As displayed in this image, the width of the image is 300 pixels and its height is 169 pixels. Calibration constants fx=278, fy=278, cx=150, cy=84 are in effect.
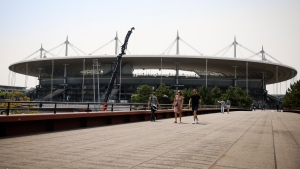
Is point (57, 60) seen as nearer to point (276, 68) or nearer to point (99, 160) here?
point (276, 68)

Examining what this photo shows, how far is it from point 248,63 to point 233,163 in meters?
83.2

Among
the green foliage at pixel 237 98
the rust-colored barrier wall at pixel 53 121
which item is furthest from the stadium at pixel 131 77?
the rust-colored barrier wall at pixel 53 121

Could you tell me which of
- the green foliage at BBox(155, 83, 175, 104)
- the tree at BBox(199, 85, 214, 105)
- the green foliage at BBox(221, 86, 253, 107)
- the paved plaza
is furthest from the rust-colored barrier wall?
the green foliage at BBox(221, 86, 253, 107)

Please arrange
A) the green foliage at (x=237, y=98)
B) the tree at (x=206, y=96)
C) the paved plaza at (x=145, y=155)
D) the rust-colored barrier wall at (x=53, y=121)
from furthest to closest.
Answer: the green foliage at (x=237, y=98), the tree at (x=206, y=96), the rust-colored barrier wall at (x=53, y=121), the paved plaza at (x=145, y=155)

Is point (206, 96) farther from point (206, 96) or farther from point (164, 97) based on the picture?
point (164, 97)

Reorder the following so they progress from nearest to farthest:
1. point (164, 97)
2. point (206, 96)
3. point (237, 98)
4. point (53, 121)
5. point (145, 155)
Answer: point (145, 155), point (53, 121), point (164, 97), point (206, 96), point (237, 98)

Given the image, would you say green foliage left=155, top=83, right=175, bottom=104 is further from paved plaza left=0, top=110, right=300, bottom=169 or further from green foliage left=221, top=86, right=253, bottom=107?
paved plaza left=0, top=110, right=300, bottom=169

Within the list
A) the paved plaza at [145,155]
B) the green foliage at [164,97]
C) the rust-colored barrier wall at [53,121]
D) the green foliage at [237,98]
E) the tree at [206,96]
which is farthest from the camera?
the green foliage at [237,98]

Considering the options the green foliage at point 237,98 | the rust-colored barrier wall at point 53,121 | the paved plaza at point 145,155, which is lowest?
the paved plaza at point 145,155

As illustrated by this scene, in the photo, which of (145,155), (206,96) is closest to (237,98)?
(206,96)

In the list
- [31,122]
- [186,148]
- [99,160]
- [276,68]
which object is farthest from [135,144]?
[276,68]

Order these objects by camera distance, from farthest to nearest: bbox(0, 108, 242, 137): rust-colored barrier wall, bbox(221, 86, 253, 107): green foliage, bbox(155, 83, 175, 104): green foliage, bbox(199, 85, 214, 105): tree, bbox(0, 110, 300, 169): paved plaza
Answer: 1. bbox(221, 86, 253, 107): green foliage
2. bbox(199, 85, 214, 105): tree
3. bbox(155, 83, 175, 104): green foliage
4. bbox(0, 108, 242, 137): rust-colored barrier wall
5. bbox(0, 110, 300, 169): paved plaza

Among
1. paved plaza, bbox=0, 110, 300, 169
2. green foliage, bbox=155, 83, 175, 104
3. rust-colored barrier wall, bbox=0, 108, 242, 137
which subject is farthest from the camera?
green foliage, bbox=155, 83, 175, 104

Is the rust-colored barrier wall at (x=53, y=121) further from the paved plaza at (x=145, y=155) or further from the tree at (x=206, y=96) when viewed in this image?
the tree at (x=206, y=96)
